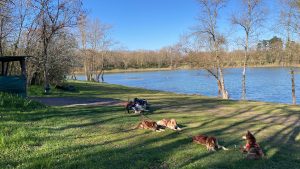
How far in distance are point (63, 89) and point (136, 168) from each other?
19.7 meters

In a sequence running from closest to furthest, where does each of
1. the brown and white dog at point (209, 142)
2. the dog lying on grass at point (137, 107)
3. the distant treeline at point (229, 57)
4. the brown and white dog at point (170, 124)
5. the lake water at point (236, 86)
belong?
the brown and white dog at point (209, 142)
the brown and white dog at point (170, 124)
the dog lying on grass at point (137, 107)
the distant treeline at point (229, 57)
the lake water at point (236, 86)

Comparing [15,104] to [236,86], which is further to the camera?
[236,86]

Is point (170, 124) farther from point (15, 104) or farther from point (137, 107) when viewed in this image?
point (15, 104)

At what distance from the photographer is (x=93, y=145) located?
650cm

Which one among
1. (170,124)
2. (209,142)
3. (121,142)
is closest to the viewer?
(209,142)

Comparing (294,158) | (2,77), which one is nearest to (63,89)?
(2,77)

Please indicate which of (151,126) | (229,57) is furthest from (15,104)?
(229,57)

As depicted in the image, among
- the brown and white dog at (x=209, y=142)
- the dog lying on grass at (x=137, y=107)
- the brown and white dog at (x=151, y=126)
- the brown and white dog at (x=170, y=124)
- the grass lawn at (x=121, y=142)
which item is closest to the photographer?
the grass lawn at (x=121, y=142)

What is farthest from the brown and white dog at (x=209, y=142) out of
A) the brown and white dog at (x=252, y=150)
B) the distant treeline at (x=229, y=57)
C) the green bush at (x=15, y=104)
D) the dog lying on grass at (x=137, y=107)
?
the distant treeline at (x=229, y=57)

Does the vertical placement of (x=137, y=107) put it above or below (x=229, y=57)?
below

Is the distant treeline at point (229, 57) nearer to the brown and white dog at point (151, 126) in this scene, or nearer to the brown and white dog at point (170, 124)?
Answer: the brown and white dog at point (170, 124)

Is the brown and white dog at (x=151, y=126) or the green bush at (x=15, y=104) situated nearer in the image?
the brown and white dog at (x=151, y=126)

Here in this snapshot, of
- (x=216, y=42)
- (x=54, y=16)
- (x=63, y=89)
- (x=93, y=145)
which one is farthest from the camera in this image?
(x=216, y=42)

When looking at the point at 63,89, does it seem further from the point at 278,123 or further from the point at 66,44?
the point at 278,123
